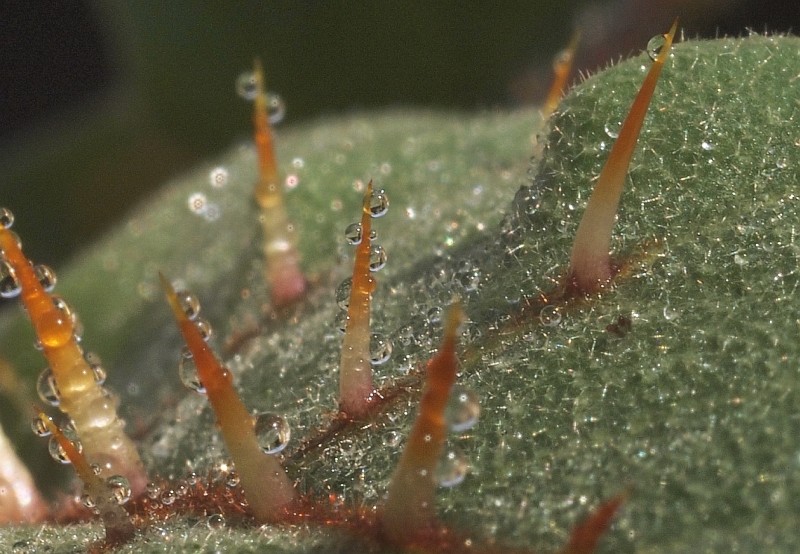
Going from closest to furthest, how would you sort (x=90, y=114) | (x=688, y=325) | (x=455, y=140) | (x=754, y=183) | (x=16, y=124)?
(x=688, y=325)
(x=754, y=183)
(x=455, y=140)
(x=90, y=114)
(x=16, y=124)

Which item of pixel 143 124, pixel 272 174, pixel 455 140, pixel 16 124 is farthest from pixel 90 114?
pixel 272 174

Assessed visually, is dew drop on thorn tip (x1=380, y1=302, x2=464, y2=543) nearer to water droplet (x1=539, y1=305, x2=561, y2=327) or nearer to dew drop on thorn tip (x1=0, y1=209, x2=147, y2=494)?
water droplet (x1=539, y1=305, x2=561, y2=327)

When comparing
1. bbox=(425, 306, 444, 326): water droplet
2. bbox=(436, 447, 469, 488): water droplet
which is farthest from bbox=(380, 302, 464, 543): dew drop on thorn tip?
bbox=(425, 306, 444, 326): water droplet

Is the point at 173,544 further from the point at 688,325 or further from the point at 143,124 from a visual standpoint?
the point at 143,124

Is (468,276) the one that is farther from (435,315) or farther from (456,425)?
(456,425)

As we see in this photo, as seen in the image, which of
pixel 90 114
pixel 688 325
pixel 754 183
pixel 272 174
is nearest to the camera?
pixel 688 325

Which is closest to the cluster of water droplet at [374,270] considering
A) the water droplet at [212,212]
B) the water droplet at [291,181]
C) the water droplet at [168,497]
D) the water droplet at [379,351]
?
the water droplet at [379,351]
